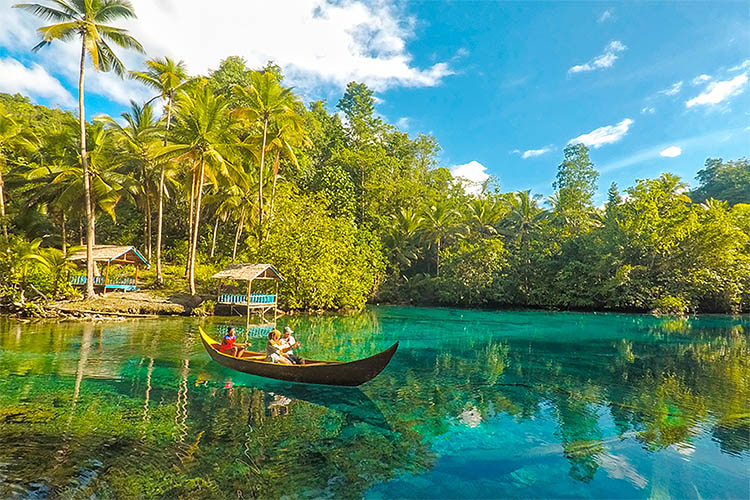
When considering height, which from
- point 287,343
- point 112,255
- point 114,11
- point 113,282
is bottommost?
point 287,343

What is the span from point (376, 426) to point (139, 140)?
26.2 m

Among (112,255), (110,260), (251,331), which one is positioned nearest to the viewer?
(251,331)

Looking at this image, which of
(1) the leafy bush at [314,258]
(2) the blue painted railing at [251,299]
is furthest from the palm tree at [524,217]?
(2) the blue painted railing at [251,299]

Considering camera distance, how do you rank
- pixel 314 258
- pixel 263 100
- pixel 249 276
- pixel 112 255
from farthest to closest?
pixel 263 100
pixel 314 258
pixel 112 255
pixel 249 276

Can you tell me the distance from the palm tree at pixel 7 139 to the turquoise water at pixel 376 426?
12.3 meters

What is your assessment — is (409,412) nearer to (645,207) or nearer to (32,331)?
(32,331)

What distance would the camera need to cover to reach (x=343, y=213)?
33.3 meters

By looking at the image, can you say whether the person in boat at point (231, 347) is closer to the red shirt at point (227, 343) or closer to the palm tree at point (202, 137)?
the red shirt at point (227, 343)

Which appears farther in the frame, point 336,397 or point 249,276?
point 249,276

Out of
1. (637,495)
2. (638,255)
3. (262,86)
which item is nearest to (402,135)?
(262,86)

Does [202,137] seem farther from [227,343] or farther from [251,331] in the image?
[227,343]

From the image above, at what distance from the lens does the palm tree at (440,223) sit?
33719mm

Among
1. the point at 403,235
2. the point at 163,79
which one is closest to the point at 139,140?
the point at 163,79

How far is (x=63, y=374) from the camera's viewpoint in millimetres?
9469
